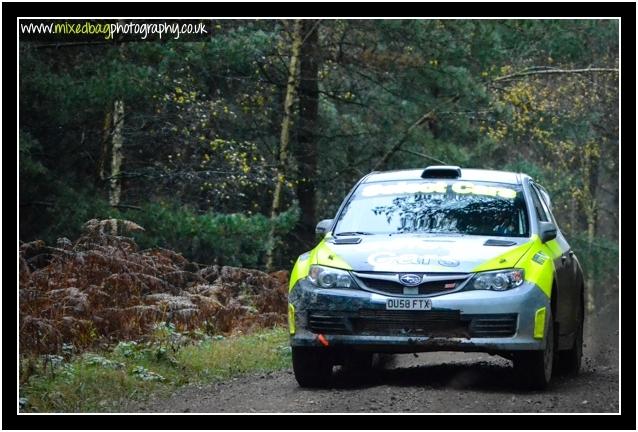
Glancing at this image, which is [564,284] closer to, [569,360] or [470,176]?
[569,360]

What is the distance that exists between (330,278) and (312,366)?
0.84 metres

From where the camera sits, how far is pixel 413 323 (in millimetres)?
9125

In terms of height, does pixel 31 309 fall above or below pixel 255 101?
below

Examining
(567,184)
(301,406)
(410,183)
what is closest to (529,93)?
(567,184)

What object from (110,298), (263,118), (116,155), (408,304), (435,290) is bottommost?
(110,298)

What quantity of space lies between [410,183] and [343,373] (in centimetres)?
193

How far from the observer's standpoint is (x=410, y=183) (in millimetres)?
10906

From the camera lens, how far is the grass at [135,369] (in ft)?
31.0

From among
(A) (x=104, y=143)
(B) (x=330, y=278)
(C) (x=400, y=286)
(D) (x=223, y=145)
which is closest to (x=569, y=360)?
(C) (x=400, y=286)

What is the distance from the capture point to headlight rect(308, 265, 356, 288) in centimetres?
934

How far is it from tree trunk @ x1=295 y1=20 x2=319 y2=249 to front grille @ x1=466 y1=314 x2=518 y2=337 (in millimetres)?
15881

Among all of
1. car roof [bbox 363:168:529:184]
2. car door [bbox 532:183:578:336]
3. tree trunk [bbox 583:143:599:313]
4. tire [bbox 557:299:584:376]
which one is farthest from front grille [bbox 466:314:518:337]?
tree trunk [bbox 583:143:599:313]

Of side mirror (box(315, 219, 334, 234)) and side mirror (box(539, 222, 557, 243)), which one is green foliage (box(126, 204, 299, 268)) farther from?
side mirror (box(539, 222, 557, 243))

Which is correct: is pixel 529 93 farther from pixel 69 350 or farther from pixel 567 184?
pixel 69 350
